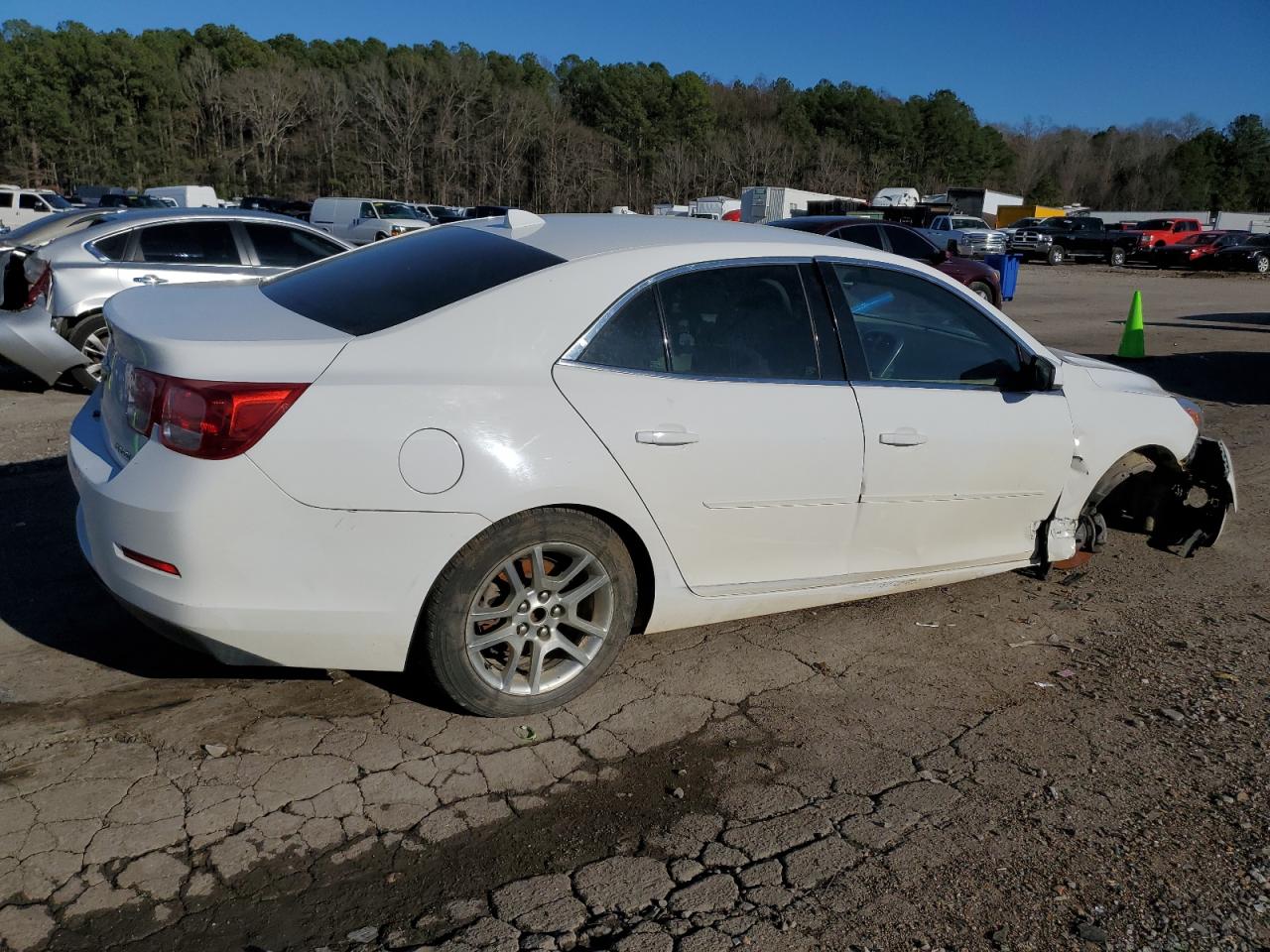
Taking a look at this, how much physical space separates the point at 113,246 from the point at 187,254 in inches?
22.3

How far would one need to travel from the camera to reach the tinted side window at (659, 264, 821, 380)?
369 cm

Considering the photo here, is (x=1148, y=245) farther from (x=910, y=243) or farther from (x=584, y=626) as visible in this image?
(x=584, y=626)

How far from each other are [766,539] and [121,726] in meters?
2.31

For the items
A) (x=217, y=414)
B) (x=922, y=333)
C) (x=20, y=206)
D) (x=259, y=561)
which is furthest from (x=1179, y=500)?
(x=20, y=206)

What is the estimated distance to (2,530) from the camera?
5098mm

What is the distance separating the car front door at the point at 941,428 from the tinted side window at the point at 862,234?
10.8 m

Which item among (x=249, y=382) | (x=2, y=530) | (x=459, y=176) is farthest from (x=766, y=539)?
(x=459, y=176)

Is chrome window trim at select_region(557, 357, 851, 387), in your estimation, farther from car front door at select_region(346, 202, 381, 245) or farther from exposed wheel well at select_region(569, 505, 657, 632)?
car front door at select_region(346, 202, 381, 245)

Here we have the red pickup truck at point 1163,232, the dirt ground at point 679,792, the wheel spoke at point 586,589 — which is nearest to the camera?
the dirt ground at point 679,792

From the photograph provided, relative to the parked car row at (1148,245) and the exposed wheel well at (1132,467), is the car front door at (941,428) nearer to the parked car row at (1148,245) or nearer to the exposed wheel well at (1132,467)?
the exposed wheel well at (1132,467)

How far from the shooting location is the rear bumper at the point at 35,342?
8.16 m

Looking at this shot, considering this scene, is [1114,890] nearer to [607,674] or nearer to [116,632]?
[607,674]

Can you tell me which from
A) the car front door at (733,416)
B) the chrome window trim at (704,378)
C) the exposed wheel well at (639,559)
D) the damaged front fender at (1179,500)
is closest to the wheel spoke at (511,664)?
the exposed wheel well at (639,559)

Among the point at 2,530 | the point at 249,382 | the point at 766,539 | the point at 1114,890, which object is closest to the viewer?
the point at 1114,890
